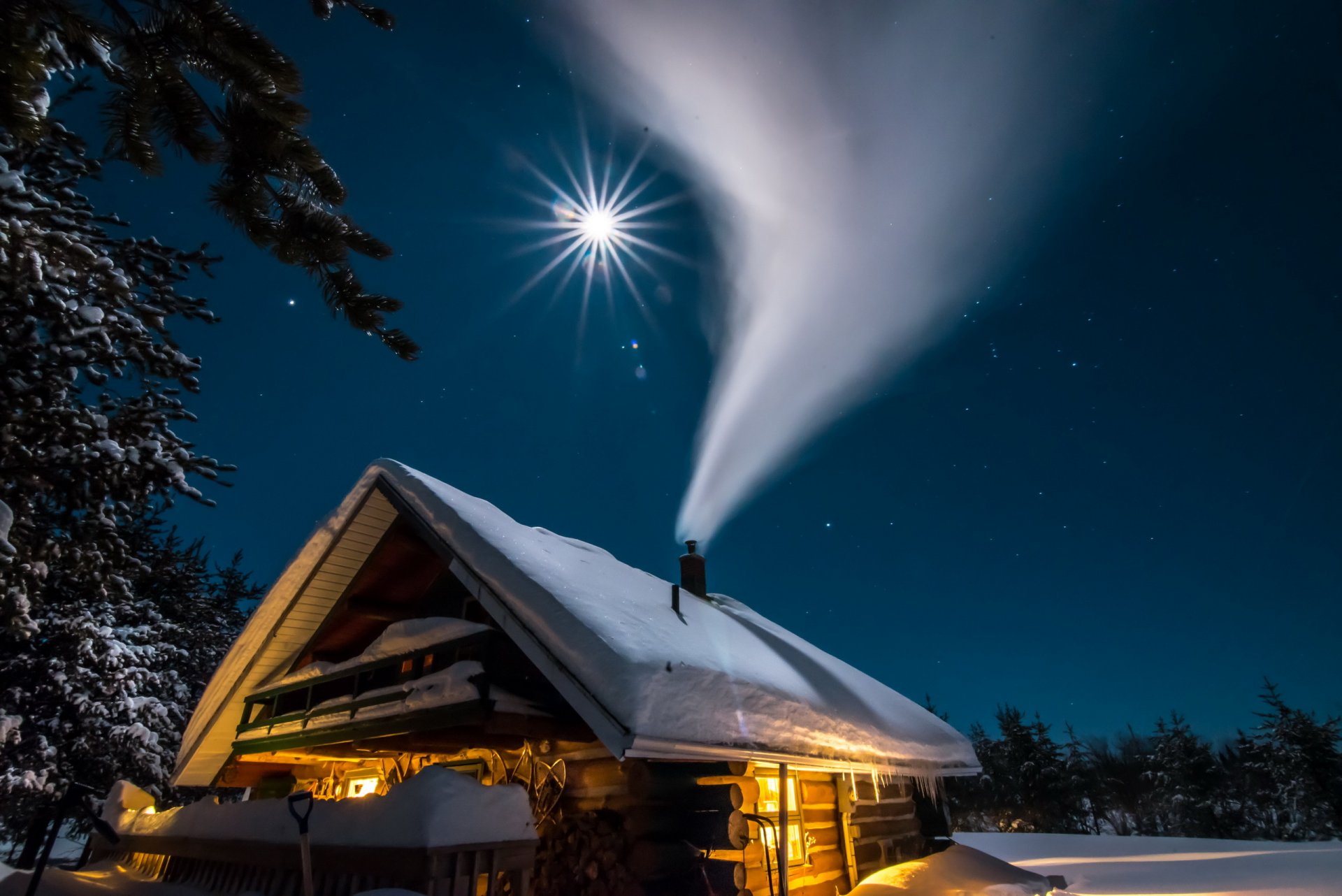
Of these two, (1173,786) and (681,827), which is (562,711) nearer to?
(681,827)

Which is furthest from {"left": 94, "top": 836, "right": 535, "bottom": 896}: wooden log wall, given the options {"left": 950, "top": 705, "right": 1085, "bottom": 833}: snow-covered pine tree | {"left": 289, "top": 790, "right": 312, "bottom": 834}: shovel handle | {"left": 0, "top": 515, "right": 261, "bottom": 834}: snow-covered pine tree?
{"left": 950, "top": 705, "right": 1085, "bottom": 833}: snow-covered pine tree

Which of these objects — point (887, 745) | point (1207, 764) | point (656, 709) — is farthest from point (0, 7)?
point (1207, 764)

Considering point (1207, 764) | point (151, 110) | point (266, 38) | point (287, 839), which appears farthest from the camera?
point (1207, 764)

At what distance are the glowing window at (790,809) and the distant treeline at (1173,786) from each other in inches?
1346

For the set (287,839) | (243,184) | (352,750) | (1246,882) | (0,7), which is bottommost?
(1246,882)

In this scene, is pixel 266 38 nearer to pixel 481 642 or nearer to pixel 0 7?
pixel 0 7

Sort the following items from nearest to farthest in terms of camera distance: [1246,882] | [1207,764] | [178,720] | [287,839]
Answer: [287,839] < [1246,882] < [178,720] < [1207,764]

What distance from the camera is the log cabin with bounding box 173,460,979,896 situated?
5.64 metres

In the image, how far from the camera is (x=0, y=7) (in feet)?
5.14

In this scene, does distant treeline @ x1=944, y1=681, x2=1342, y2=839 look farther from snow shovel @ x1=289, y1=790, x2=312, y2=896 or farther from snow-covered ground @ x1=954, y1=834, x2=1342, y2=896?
snow shovel @ x1=289, y1=790, x2=312, y2=896

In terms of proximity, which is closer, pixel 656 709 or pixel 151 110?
A: pixel 151 110

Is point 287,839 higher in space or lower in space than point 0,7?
lower

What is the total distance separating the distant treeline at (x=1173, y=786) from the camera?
2906cm

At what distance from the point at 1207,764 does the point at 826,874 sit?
39.4 meters
